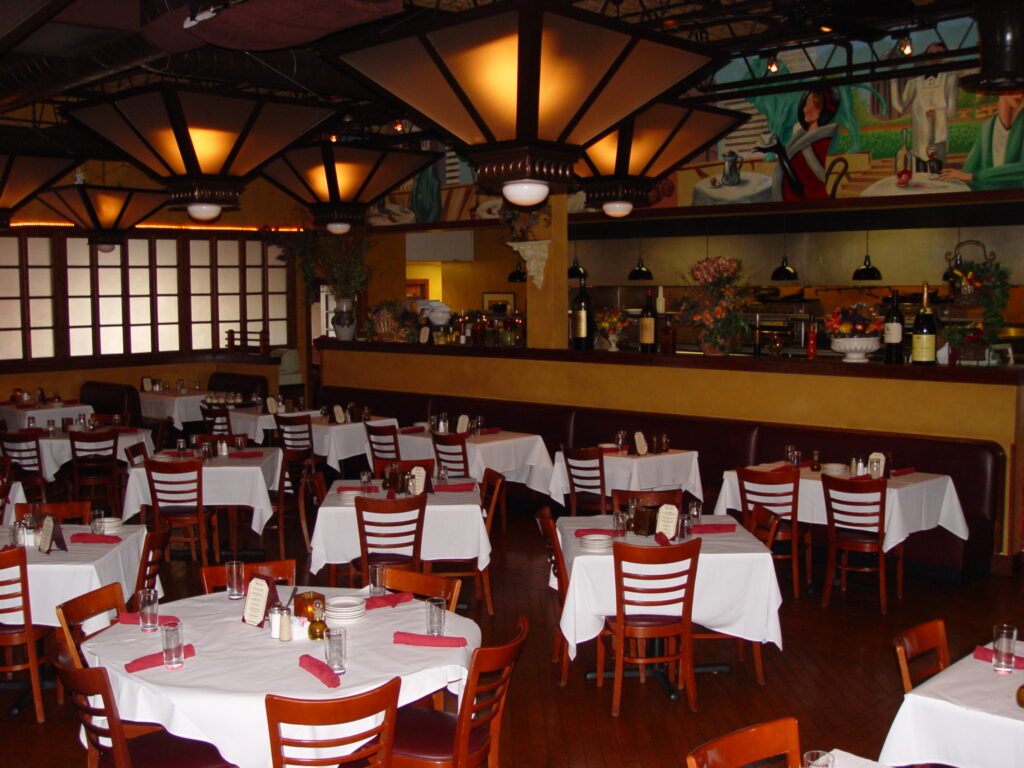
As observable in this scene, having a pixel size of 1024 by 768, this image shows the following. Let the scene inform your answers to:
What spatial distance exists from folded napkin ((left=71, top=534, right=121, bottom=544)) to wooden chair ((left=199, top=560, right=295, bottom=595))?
1085 millimetres

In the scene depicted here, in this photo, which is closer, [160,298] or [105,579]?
[105,579]

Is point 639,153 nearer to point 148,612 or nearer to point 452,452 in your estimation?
point 148,612

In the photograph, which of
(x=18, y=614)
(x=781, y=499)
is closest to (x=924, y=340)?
(x=781, y=499)

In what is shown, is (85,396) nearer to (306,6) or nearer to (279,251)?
(279,251)

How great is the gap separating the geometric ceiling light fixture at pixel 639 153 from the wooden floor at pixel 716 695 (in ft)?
8.85

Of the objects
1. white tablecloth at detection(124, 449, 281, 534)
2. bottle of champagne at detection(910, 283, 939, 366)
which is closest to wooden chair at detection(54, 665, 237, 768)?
white tablecloth at detection(124, 449, 281, 534)

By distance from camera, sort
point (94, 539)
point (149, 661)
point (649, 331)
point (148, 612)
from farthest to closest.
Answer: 1. point (649, 331)
2. point (94, 539)
3. point (148, 612)
4. point (149, 661)

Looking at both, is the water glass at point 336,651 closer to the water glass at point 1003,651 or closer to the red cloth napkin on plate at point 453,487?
the water glass at point 1003,651

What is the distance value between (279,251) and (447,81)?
547 inches

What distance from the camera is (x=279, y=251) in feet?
56.1

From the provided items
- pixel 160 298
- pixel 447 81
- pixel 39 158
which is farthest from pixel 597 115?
pixel 160 298

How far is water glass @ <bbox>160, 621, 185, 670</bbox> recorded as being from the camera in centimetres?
366

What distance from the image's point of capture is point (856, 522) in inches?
271

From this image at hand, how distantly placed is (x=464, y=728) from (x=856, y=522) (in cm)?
416
